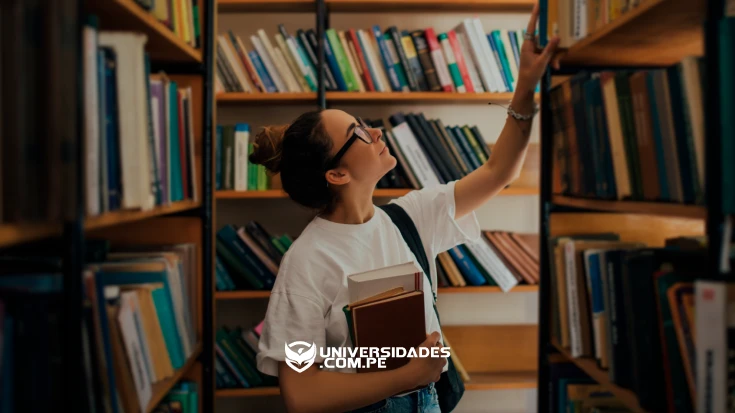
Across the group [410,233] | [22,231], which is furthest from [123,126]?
[410,233]

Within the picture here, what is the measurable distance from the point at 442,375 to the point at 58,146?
3.37ft

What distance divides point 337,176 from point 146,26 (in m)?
0.54

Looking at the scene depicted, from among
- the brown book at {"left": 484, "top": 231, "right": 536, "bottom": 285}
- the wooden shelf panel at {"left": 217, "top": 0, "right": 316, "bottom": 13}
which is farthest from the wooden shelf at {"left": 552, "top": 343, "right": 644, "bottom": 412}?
the wooden shelf panel at {"left": 217, "top": 0, "right": 316, "bottom": 13}

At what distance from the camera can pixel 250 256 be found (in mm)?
2248

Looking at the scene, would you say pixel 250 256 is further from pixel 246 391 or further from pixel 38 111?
pixel 38 111

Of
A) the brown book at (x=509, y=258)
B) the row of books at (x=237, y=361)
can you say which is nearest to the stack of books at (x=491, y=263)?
the brown book at (x=509, y=258)

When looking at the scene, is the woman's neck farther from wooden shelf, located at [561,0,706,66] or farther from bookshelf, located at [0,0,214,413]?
wooden shelf, located at [561,0,706,66]

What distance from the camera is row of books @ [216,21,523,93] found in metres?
2.25

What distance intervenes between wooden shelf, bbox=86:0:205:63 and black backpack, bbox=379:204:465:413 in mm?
664

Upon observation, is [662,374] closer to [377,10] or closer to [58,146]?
[58,146]

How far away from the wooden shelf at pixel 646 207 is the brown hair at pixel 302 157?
0.58 meters

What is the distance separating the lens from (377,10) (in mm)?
2502

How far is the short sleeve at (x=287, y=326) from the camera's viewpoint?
115 cm

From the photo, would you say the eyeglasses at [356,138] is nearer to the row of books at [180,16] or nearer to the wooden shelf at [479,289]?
the row of books at [180,16]
